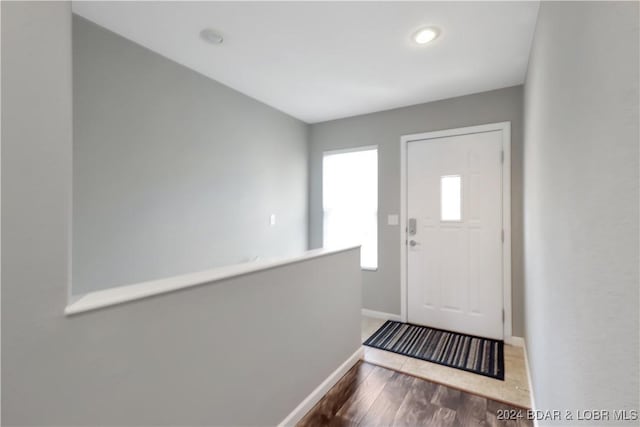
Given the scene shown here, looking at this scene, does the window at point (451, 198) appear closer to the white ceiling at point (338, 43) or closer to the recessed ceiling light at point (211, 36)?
the white ceiling at point (338, 43)

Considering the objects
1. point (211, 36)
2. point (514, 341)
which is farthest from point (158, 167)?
point (514, 341)

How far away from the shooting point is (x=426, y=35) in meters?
1.97

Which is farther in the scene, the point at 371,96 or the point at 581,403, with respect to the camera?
the point at 371,96

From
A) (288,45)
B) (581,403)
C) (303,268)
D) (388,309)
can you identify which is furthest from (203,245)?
(581,403)

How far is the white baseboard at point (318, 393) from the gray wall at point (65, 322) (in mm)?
281

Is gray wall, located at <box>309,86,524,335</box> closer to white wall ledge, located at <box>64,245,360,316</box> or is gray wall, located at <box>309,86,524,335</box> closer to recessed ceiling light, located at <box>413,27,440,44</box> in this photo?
recessed ceiling light, located at <box>413,27,440,44</box>

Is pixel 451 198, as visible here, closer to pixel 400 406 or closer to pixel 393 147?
pixel 393 147

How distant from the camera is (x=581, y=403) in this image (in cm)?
81

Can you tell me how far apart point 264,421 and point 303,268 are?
0.83 meters

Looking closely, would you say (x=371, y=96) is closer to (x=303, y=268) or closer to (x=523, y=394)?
(x=303, y=268)

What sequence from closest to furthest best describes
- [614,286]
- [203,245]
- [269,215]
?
[614,286] → [203,245] → [269,215]

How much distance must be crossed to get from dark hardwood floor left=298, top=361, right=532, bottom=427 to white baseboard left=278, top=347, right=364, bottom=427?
35 millimetres

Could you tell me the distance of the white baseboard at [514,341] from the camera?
2.70m

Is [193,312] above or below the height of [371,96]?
below
